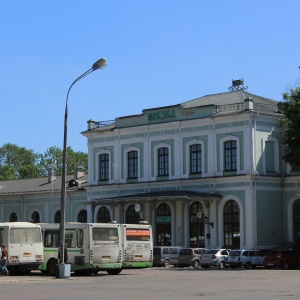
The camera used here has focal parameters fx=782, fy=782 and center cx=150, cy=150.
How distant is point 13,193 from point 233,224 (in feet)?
90.3

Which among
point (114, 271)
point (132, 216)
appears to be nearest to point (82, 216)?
point (132, 216)

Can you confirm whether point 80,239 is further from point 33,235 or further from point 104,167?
point 104,167

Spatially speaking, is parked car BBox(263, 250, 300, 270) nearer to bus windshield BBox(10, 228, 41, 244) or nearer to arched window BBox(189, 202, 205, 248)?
arched window BBox(189, 202, 205, 248)

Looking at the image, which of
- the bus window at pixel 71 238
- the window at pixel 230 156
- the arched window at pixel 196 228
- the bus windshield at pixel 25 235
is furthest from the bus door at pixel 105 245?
the arched window at pixel 196 228

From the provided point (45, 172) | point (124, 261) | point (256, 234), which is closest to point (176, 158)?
point (256, 234)

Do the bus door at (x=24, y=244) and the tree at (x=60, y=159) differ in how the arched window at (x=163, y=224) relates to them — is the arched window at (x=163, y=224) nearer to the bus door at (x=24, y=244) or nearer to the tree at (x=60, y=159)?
the bus door at (x=24, y=244)

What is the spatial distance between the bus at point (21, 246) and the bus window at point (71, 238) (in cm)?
143

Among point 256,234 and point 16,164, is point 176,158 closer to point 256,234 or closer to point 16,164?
point 256,234

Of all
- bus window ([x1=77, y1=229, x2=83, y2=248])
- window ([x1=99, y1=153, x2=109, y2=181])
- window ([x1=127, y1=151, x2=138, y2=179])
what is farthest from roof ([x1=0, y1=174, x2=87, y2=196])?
bus window ([x1=77, y1=229, x2=83, y2=248])

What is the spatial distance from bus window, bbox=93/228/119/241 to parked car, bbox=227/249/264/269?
11.1 metres

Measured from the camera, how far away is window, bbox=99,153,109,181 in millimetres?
64500

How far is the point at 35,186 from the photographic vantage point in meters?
77.4

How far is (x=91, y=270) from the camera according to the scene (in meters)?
38.9

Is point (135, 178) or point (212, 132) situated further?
point (135, 178)
